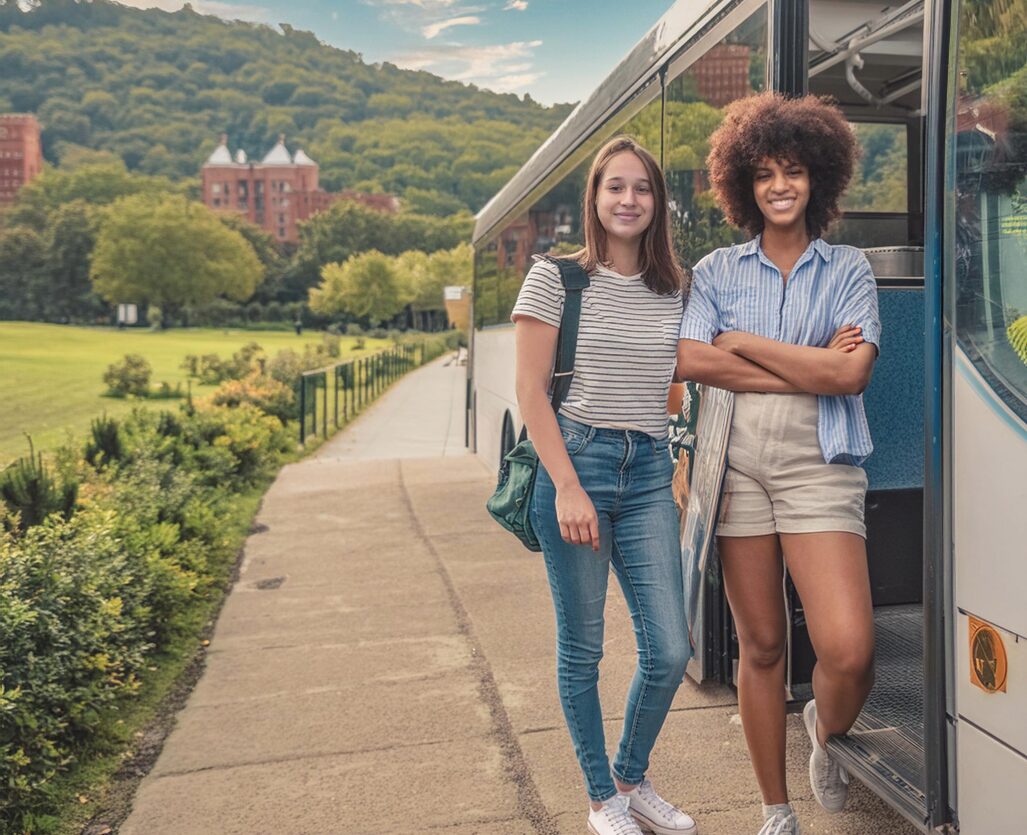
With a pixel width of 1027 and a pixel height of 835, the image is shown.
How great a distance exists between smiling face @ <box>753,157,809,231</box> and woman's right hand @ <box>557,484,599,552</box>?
831mm

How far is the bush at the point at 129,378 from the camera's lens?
83.8 feet

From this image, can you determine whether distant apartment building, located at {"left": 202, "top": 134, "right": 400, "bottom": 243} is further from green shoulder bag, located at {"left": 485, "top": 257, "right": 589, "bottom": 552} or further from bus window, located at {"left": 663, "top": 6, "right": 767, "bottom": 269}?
green shoulder bag, located at {"left": 485, "top": 257, "right": 589, "bottom": 552}

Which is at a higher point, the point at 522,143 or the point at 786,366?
the point at 522,143

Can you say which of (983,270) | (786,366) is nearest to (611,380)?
(786,366)

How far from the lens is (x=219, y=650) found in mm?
5273

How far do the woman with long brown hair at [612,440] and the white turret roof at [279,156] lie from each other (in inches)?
6147

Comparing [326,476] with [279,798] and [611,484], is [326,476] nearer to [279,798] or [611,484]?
[279,798]

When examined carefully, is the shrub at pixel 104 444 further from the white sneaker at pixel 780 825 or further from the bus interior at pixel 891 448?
the white sneaker at pixel 780 825

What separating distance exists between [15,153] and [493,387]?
144 m

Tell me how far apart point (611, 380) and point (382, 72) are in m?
173

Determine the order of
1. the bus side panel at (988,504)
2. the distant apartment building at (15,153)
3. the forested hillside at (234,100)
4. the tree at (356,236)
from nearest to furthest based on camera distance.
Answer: the bus side panel at (988,504)
the tree at (356,236)
the distant apartment building at (15,153)
the forested hillside at (234,100)

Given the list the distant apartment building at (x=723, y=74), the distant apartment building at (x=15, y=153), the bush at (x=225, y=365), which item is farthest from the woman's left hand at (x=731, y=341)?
the distant apartment building at (x=15, y=153)

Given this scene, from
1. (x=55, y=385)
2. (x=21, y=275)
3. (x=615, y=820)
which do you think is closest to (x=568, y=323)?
(x=615, y=820)

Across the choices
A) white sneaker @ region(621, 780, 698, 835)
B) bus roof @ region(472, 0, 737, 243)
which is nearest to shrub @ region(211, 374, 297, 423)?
bus roof @ region(472, 0, 737, 243)
